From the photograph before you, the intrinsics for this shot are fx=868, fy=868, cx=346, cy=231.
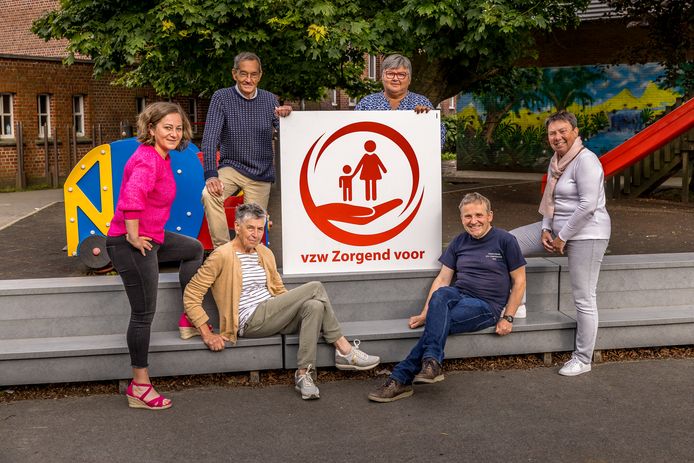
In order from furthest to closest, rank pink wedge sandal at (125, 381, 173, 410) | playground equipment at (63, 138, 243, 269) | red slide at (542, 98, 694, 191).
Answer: red slide at (542, 98, 694, 191), playground equipment at (63, 138, 243, 269), pink wedge sandal at (125, 381, 173, 410)

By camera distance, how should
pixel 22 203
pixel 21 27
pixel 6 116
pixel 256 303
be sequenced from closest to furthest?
pixel 256 303
pixel 22 203
pixel 6 116
pixel 21 27

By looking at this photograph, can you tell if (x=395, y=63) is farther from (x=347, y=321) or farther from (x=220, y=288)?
(x=220, y=288)

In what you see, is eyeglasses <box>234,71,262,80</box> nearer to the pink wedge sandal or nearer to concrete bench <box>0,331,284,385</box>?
concrete bench <box>0,331,284,385</box>

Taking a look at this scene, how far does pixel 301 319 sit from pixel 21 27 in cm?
2851

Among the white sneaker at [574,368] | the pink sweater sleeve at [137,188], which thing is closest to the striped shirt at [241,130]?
the pink sweater sleeve at [137,188]

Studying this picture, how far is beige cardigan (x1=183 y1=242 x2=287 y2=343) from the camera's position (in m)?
5.67

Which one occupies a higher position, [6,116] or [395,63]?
[6,116]

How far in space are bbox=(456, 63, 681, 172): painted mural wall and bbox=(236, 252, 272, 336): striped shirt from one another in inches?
724

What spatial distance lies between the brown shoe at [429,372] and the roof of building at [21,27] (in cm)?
2805

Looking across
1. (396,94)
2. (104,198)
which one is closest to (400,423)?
(396,94)

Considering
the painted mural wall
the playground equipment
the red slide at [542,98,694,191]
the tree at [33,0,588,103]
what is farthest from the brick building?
the red slide at [542,98,694,191]

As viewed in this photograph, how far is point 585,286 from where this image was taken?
598 cm

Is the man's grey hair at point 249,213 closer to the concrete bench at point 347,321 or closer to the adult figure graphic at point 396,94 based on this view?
the concrete bench at point 347,321

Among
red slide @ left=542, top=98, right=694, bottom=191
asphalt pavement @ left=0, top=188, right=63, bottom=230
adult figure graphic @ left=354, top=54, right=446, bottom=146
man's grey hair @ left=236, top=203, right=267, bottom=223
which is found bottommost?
asphalt pavement @ left=0, top=188, right=63, bottom=230
